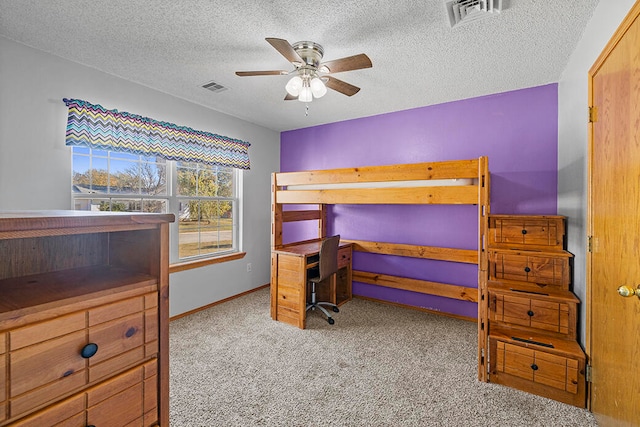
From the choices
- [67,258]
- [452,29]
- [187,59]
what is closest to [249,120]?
[187,59]

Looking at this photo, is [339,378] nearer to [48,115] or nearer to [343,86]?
[343,86]

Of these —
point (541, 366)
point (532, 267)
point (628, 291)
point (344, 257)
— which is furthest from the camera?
point (344, 257)

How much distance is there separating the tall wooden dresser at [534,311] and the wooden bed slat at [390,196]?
1.69 feet

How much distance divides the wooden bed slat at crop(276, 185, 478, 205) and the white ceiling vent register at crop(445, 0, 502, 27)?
1.17m

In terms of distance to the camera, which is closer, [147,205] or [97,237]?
[97,237]

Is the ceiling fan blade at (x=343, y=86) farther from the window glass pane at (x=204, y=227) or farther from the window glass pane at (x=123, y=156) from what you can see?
the window glass pane at (x=204, y=227)

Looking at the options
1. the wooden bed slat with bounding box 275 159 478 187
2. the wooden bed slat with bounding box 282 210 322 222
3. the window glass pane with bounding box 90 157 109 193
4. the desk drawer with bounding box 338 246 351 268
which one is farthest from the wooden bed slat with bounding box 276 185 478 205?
A: the window glass pane with bounding box 90 157 109 193

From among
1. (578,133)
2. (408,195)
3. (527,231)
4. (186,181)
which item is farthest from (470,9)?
(186,181)

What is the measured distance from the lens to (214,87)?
2986 millimetres

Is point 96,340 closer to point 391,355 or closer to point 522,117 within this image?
point 391,355

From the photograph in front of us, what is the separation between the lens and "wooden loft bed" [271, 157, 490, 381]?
2.17m

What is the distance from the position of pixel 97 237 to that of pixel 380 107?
323 centimetres

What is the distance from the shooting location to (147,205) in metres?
3.14

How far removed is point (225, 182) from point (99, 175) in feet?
4.70
